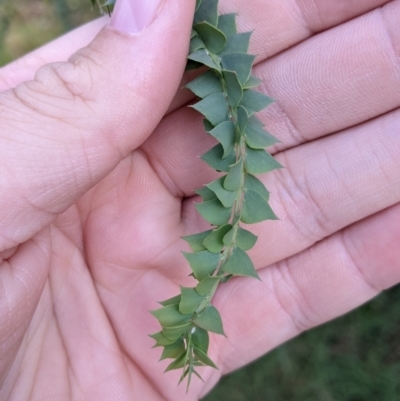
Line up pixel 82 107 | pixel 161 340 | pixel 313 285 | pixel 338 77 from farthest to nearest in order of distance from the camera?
1. pixel 313 285
2. pixel 338 77
3. pixel 161 340
4. pixel 82 107

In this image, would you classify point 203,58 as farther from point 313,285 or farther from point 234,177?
point 313,285

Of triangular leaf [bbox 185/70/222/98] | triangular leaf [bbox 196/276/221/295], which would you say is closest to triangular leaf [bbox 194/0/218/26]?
triangular leaf [bbox 185/70/222/98]

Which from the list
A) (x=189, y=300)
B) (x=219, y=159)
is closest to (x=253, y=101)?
(x=219, y=159)

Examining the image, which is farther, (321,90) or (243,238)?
(321,90)

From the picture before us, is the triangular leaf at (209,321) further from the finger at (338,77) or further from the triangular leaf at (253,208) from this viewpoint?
the finger at (338,77)

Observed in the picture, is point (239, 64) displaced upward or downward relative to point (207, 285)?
upward

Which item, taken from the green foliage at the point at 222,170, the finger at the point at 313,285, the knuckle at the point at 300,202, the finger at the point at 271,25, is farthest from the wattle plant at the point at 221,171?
the finger at the point at 313,285

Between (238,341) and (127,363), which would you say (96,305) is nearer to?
(127,363)
